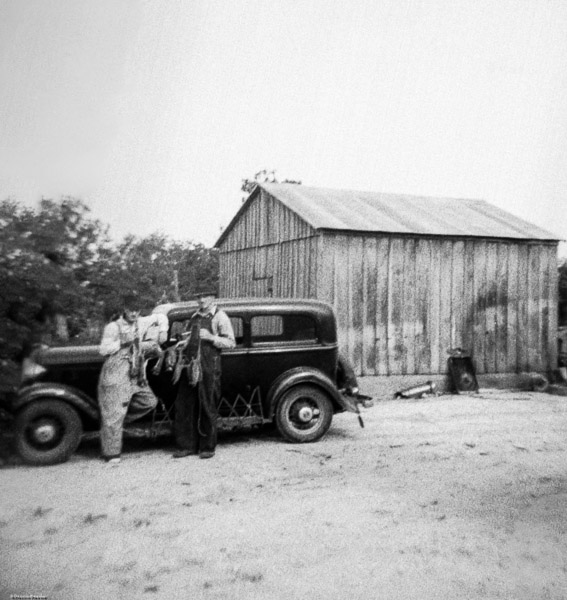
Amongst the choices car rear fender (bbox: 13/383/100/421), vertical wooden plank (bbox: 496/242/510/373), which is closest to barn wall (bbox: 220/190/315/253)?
vertical wooden plank (bbox: 496/242/510/373)

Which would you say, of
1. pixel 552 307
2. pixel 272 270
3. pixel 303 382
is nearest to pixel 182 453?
pixel 303 382

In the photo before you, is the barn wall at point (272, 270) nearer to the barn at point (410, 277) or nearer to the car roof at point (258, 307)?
the barn at point (410, 277)

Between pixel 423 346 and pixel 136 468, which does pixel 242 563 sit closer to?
pixel 136 468

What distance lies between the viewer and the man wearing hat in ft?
25.0

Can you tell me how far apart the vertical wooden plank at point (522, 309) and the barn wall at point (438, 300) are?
2 cm

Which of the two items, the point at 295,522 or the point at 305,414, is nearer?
the point at 295,522

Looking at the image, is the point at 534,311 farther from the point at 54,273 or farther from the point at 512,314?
the point at 54,273

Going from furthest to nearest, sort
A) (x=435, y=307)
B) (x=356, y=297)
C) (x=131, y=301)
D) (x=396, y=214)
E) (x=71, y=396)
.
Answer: (x=396, y=214), (x=435, y=307), (x=356, y=297), (x=71, y=396), (x=131, y=301)

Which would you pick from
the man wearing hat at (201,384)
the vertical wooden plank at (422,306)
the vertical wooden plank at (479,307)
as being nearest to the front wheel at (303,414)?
the man wearing hat at (201,384)

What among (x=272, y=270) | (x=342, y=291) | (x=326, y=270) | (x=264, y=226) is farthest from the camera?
(x=264, y=226)

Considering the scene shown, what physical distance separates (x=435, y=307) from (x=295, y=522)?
979 cm

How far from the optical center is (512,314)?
14984 millimetres

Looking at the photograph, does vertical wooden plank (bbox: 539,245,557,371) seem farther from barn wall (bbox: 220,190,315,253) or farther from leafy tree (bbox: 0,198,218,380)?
leafy tree (bbox: 0,198,218,380)

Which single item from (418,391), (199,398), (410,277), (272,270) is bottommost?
(418,391)
